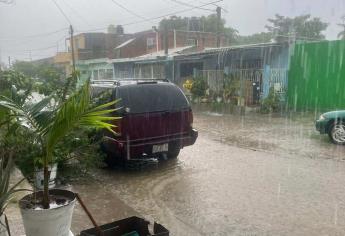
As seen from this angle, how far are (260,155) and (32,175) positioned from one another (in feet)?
16.6

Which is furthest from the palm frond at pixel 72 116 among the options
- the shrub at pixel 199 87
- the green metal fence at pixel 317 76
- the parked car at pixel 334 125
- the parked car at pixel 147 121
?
the shrub at pixel 199 87

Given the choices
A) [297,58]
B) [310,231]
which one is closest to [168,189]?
[310,231]

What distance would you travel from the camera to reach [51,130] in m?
2.96

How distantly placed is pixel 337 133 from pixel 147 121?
5.35 meters

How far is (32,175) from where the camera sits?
5.84 metres

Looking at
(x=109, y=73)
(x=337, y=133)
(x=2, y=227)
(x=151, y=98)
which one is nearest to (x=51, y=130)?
(x=2, y=227)

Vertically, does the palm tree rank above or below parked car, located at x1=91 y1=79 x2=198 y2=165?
above

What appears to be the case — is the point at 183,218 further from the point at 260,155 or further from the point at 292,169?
the point at 260,155

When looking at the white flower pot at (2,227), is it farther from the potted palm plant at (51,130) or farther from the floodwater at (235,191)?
the floodwater at (235,191)

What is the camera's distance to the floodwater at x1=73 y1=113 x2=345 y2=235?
4.84 meters

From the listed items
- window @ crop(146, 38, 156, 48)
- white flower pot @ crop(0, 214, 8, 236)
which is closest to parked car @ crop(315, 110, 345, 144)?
white flower pot @ crop(0, 214, 8, 236)

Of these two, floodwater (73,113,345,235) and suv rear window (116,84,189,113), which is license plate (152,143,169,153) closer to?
floodwater (73,113,345,235)

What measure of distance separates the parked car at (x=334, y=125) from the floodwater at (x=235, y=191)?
279mm

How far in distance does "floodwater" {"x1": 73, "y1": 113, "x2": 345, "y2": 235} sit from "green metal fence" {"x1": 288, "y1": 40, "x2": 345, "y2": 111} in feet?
23.2
